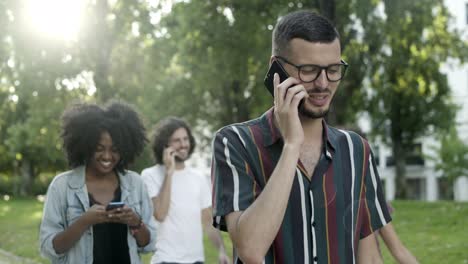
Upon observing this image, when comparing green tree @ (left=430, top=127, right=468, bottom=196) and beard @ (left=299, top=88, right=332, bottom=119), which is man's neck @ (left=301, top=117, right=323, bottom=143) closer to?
beard @ (left=299, top=88, right=332, bottom=119)

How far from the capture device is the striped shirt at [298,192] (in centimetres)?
290

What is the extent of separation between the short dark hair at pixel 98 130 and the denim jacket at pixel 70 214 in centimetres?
15

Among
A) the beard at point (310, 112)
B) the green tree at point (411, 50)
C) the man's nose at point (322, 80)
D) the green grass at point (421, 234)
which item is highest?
the green tree at point (411, 50)

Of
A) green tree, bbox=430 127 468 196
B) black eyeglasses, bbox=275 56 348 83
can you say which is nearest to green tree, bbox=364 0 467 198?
black eyeglasses, bbox=275 56 348 83

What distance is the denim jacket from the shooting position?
5.45 metres

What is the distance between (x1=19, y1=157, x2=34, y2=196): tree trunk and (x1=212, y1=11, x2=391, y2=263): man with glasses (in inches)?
2278

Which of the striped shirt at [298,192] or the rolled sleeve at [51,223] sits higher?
the striped shirt at [298,192]

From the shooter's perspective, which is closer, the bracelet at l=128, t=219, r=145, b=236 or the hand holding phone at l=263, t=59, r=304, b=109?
the hand holding phone at l=263, t=59, r=304, b=109

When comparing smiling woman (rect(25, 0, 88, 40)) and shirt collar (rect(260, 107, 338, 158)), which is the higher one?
smiling woman (rect(25, 0, 88, 40))

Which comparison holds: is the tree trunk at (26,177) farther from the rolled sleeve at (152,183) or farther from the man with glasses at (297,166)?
the man with glasses at (297,166)

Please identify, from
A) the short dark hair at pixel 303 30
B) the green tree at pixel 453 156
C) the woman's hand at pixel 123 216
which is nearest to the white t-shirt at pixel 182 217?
the woman's hand at pixel 123 216

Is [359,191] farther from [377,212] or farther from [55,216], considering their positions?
[55,216]

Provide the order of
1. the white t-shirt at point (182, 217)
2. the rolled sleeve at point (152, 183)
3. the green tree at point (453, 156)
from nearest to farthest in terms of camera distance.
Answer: the white t-shirt at point (182, 217) → the rolled sleeve at point (152, 183) → the green tree at point (453, 156)

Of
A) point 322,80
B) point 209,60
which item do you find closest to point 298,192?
point 322,80
